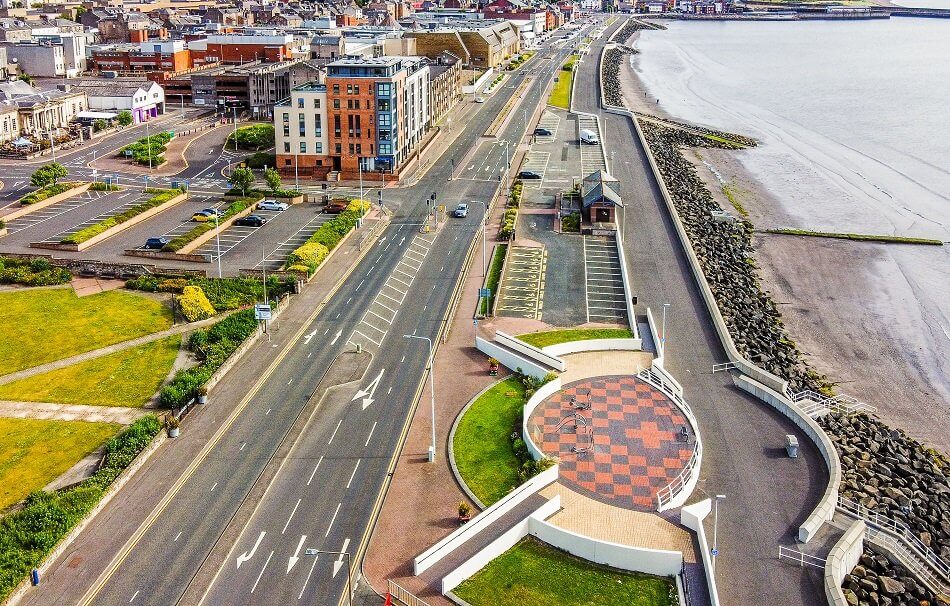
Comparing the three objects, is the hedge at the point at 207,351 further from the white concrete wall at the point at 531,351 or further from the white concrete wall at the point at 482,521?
the white concrete wall at the point at 482,521

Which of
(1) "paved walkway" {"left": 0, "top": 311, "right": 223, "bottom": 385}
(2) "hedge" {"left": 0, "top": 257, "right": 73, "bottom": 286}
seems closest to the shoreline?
(1) "paved walkway" {"left": 0, "top": 311, "right": 223, "bottom": 385}

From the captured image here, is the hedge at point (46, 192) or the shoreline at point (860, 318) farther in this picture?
the hedge at point (46, 192)

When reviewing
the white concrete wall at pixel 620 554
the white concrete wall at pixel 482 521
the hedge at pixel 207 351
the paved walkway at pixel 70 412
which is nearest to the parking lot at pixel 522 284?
the hedge at pixel 207 351

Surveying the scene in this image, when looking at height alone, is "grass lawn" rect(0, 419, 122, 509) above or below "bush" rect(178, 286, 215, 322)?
below

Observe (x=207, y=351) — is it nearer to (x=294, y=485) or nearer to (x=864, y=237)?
(x=294, y=485)

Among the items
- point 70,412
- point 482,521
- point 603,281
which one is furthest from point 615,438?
point 70,412

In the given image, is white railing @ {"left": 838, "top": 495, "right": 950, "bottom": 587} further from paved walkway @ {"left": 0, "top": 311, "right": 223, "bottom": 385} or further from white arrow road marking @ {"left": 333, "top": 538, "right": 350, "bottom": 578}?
paved walkway @ {"left": 0, "top": 311, "right": 223, "bottom": 385}
